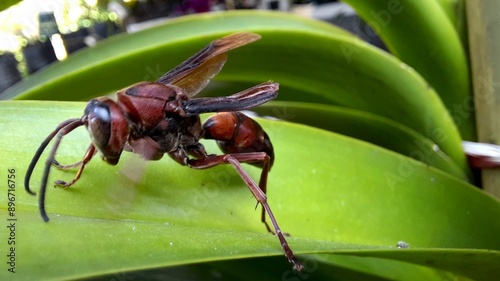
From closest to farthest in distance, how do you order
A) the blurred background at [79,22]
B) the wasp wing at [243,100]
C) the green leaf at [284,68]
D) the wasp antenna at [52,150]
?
the wasp antenna at [52,150], the wasp wing at [243,100], the green leaf at [284,68], the blurred background at [79,22]

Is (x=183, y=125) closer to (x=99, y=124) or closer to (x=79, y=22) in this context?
(x=99, y=124)

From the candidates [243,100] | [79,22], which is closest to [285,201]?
[243,100]

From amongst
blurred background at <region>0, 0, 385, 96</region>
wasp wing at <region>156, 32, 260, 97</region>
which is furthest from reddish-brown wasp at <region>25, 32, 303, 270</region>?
blurred background at <region>0, 0, 385, 96</region>

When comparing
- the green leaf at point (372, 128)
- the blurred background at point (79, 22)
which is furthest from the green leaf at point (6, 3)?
the blurred background at point (79, 22)

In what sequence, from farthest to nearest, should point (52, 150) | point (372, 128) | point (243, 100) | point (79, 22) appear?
point (79, 22) → point (372, 128) → point (243, 100) → point (52, 150)

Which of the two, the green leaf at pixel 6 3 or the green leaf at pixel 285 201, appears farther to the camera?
the green leaf at pixel 6 3

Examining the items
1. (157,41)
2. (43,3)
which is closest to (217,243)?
(157,41)

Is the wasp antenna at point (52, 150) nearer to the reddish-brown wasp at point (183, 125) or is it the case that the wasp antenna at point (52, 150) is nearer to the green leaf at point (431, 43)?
the reddish-brown wasp at point (183, 125)

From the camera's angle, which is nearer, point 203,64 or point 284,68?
point 203,64
